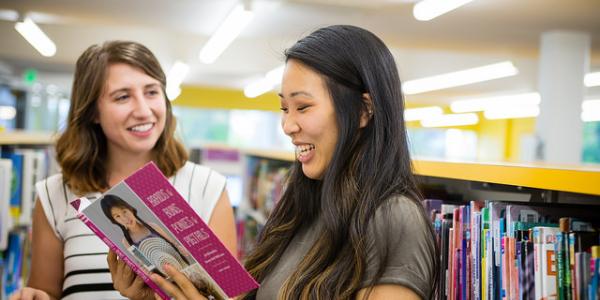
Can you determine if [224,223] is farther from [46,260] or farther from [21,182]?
[21,182]

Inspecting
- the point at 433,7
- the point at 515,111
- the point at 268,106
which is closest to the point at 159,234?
the point at 433,7

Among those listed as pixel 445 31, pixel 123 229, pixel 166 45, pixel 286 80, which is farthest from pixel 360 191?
pixel 166 45

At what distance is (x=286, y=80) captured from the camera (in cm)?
150

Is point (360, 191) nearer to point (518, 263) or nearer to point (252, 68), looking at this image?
point (518, 263)

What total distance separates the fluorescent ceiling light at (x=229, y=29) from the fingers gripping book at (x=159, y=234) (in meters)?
5.30

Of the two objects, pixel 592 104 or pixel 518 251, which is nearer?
pixel 518 251

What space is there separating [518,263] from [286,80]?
0.66m

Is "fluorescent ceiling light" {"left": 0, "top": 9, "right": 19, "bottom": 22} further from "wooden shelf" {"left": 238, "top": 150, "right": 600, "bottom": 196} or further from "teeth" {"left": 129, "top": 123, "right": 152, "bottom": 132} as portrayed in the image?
"wooden shelf" {"left": 238, "top": 150, "right": 600, "bottom": 196}

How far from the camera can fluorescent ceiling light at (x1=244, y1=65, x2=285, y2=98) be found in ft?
35.9

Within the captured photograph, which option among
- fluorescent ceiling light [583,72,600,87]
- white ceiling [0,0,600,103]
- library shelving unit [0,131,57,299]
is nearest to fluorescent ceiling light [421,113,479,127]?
white ceiling [0,0,600,103]

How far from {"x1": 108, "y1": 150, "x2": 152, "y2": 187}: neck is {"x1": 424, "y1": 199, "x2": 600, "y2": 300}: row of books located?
1.08m

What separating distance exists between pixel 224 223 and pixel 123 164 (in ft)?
1.35

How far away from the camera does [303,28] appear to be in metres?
9.10

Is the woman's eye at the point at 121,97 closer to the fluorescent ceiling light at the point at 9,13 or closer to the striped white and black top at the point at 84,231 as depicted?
the striped white and black top at the point at 84,231
